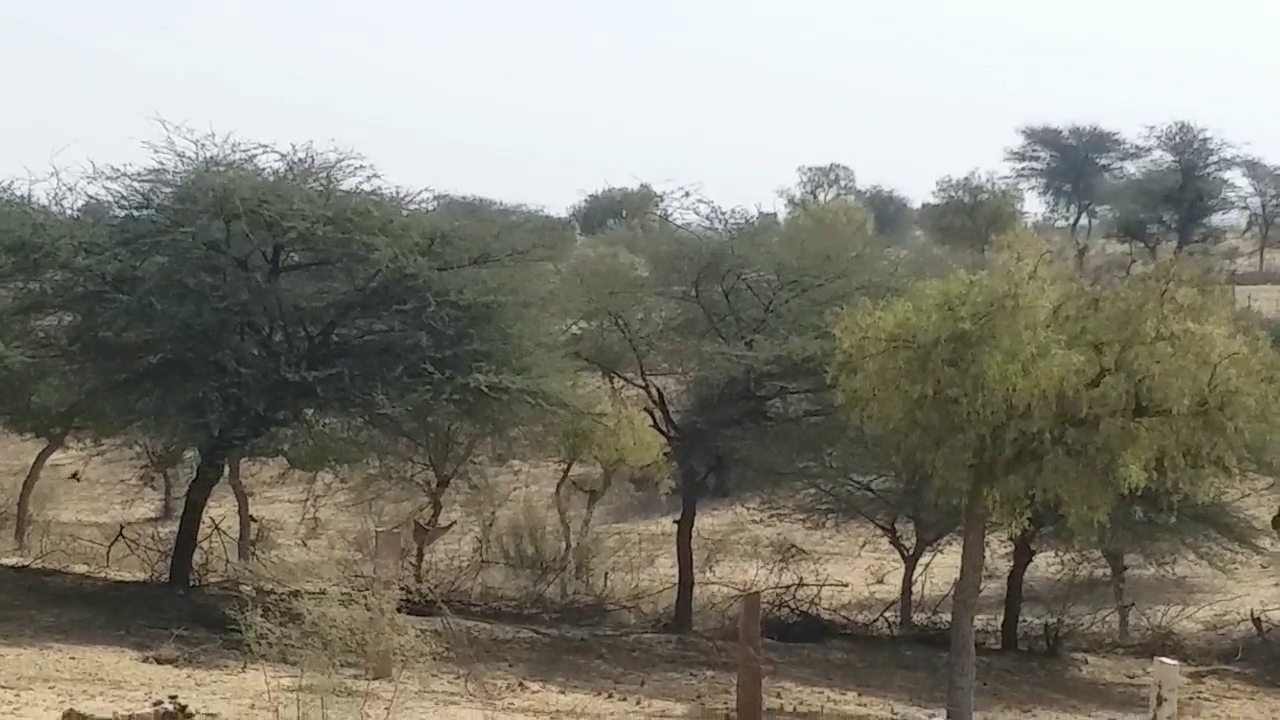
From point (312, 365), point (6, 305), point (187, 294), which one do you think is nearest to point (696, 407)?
point (312, 365)

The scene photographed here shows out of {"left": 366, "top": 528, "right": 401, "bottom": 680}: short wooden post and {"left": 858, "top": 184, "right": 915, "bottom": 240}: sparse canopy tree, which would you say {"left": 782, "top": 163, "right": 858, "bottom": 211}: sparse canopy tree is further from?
{"left": 366, "top": 528, "right": 401, "bottom": 680}: short wooden post

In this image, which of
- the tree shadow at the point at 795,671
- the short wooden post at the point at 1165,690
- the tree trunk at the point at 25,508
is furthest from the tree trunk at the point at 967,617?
the tree trunk at the point at 25,508

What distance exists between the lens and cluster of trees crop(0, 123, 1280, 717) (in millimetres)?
13383

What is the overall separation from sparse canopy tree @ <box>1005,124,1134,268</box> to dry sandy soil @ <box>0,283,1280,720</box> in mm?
38499

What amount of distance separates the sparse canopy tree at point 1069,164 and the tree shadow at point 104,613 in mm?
50922

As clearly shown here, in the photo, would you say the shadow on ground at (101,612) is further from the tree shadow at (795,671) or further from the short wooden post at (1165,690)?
the short wooden post at (1165,690)

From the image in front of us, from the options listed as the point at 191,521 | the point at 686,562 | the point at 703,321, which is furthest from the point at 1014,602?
the point at 191,521

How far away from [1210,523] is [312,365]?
12095 mm

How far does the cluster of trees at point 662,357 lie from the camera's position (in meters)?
13.4

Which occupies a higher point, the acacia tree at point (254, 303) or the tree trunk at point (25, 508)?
the acacia tree at point (254, 303)

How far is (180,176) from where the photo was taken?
715 inches

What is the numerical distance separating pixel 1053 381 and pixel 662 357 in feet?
25.3

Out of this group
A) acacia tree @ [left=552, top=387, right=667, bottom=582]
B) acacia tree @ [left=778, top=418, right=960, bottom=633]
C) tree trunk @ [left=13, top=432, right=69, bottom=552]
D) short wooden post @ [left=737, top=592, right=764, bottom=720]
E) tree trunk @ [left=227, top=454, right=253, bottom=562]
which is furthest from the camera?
tree trunk @ [left=13, top=432, right=69, bottom=552]

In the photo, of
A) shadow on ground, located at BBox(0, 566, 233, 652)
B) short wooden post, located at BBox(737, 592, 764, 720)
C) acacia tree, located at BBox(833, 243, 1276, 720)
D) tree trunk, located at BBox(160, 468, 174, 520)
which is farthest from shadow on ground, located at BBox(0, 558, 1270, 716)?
tree trunk, located at BBox(160, 468, 174, 520)
